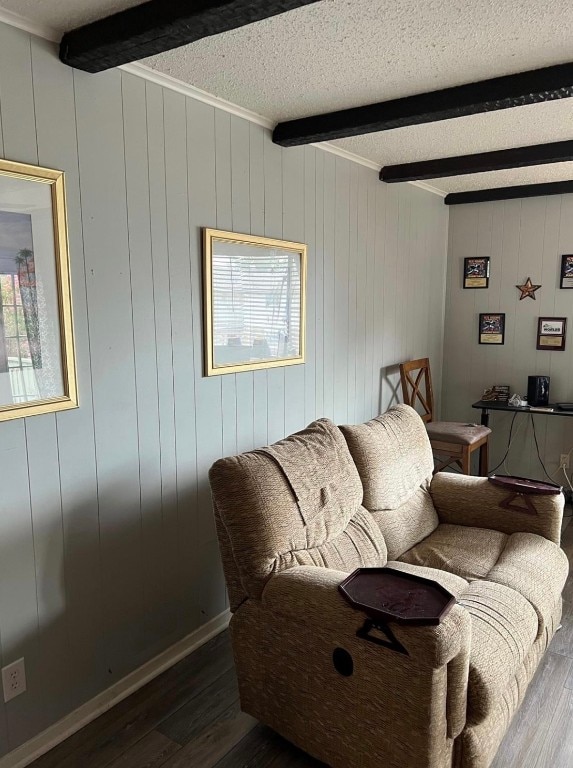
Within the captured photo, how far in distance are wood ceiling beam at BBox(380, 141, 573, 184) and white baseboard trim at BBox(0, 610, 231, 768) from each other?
2741mm

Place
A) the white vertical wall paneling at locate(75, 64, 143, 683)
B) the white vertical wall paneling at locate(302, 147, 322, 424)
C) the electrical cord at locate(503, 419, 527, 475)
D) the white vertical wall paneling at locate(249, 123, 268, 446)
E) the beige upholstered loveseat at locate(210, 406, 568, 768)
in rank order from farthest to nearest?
the electrical cord at locate(503, 419, 527, 475)
the white vertical wall paneling at locate(302, 147, 322, 424)
the white vertical wall paneling at locate(249, 123, 268, 446)
the white vertical wall paneling at locate(75, 64, 143, 683)
the beige upholstered loveseat at locate(210, 406, 568, 768)

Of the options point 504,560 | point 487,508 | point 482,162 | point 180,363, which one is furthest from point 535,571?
point 482,162

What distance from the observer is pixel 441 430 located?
12.8 ft

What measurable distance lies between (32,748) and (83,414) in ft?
3.77

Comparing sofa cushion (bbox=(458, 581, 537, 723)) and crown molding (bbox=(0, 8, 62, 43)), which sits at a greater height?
crown molding (bbox=(0, 8, 62, 43))

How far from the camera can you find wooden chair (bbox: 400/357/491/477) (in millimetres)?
3768

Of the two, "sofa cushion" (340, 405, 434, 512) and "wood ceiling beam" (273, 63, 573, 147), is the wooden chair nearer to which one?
"sofa cushion" (340, 405, 434, 512)

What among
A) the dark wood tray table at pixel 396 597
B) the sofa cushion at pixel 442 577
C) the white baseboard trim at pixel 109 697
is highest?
the dark wood tray table at pixel 396 597

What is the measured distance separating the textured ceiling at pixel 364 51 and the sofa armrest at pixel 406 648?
172 cm

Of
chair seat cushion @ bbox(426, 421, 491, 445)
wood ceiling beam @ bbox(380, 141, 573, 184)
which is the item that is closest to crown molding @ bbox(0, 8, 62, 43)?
wood ceiling beam @ bbox(380, 141, 573, 184)

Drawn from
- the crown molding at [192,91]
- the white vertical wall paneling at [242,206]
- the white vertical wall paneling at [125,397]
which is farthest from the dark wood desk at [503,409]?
the crown molding at [192,91]

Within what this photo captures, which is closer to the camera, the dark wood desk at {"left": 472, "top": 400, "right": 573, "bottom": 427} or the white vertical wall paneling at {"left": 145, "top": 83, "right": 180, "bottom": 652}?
the white vertical wall paneling at {"left": 145, "top": 83, "right": 180, "bottom": 652}

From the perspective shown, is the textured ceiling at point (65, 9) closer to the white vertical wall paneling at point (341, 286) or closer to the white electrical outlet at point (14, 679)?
the white vertical wall paneling at point (341, 286)

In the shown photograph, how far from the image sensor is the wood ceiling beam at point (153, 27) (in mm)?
1429
